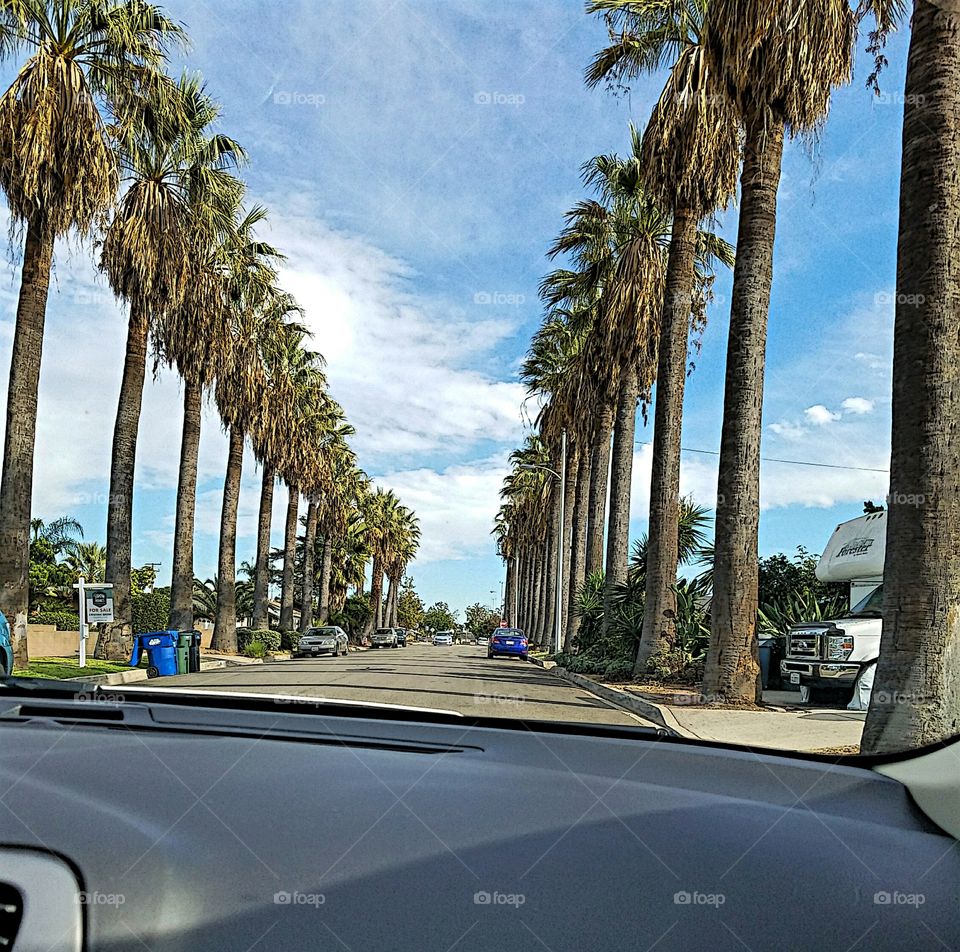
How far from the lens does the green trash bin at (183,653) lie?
2050 cm

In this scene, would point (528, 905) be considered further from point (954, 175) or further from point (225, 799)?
point (954, 175)

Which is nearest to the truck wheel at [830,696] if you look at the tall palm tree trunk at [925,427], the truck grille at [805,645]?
the truck grille at [805,645]

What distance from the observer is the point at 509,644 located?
44.8 m

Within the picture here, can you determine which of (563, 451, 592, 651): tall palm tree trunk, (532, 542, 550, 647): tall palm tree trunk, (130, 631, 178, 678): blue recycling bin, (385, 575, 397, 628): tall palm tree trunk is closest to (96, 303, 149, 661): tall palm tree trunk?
(130, 631, 178, 678): blue recycling bin

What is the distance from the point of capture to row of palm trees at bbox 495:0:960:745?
8.61 meters

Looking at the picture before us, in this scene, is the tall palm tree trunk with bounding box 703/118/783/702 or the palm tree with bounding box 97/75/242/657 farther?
the palm tree with bounding box 97/75/242/657

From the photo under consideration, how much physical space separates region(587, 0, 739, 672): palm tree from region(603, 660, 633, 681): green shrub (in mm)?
759

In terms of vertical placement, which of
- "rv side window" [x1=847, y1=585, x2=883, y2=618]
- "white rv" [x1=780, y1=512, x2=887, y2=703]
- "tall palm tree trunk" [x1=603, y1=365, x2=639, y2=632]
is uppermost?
"tall palm tree trunk" [x1=603, y1=365, x2=639, y2=632]

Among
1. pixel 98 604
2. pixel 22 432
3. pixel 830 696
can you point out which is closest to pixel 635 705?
pixel 830 696

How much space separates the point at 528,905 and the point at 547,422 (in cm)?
4140

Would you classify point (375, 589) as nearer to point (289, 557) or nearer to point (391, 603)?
point (391, 603)

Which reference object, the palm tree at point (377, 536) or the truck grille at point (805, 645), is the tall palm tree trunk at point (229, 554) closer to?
the truck grille at point (805, 645)

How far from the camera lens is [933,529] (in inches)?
328

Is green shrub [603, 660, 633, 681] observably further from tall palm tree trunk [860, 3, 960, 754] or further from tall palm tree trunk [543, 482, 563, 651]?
tall palm tree trunk [543, 482, 563, 651]
